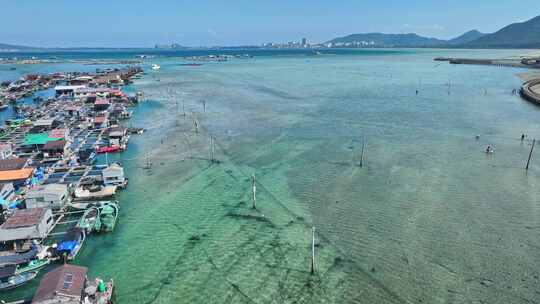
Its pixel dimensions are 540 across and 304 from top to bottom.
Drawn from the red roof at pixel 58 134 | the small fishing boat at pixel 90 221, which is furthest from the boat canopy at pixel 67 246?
the red roof at pixel 58 134

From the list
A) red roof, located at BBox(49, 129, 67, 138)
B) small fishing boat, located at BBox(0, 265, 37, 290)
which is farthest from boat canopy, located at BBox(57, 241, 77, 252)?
red roof, located at BBox(49, 129, 67, 138)

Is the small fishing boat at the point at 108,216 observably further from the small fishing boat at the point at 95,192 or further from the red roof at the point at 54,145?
the red roof at the point at 54,145

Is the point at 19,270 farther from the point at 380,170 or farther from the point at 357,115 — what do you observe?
the point at 357,115

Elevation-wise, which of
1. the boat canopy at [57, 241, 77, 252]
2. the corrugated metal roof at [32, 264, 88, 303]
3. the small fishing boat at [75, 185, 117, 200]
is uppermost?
the corrugated metal roof at [32, 264, 88, 303]

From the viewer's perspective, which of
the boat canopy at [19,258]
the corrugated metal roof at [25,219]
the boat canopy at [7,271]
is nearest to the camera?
the boat canopy at [7,271]

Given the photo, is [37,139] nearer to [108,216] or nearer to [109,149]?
[109,149]

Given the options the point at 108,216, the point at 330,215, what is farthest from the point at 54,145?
the point at 330,215

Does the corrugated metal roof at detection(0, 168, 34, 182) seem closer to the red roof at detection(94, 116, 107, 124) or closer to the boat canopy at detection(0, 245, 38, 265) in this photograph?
the boat canopy at detection(0, 245, 38, 265)

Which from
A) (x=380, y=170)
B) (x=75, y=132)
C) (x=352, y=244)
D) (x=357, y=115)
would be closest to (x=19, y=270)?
(x=352, y=244)

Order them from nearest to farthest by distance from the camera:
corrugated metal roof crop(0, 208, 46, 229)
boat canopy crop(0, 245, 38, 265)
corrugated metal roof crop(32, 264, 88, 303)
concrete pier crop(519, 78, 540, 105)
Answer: corrugated metal roof crop(32, 264, 88, 303)
boat canopy crop(0, 245, 38, 265)
corrugated metal roof crop(0, 208, 46, 229)
concrete pier crop(519, 78, 540, 105)
